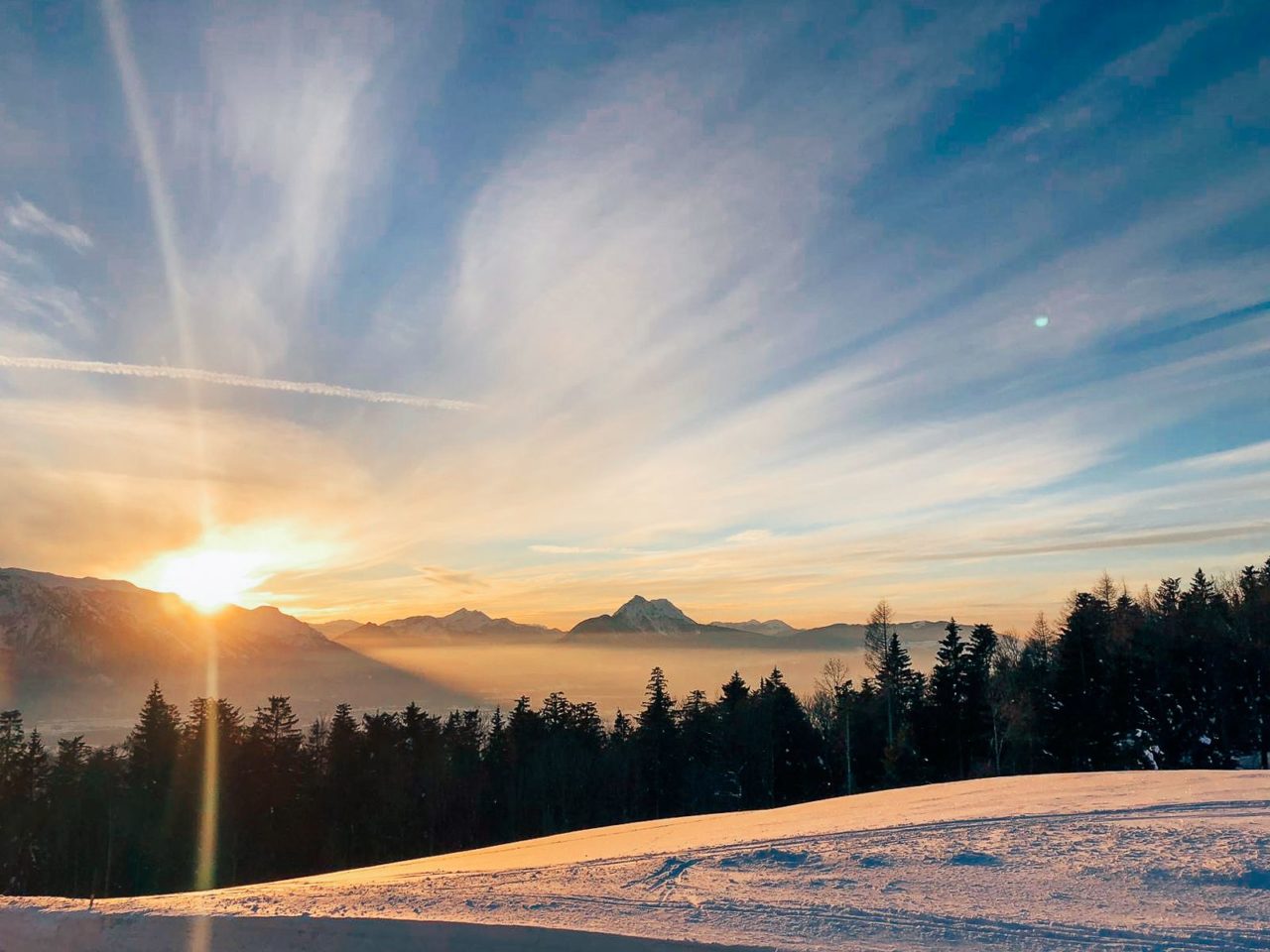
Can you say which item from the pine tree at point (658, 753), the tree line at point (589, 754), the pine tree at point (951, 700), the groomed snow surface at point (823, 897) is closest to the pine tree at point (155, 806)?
the tree line at point (589, 754)

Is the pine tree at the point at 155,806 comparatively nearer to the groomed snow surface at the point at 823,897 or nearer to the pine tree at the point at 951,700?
the groomed snow surface at the point at 823,897

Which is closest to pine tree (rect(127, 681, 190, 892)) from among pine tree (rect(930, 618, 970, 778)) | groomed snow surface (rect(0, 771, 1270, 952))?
groomed snow surface (rect(0, 771, 1270, 952))

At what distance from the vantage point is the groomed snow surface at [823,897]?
191 inches

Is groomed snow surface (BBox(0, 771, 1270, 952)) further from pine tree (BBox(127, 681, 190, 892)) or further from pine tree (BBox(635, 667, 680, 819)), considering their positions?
pine tree (BBox(635, 667, 680, 819))

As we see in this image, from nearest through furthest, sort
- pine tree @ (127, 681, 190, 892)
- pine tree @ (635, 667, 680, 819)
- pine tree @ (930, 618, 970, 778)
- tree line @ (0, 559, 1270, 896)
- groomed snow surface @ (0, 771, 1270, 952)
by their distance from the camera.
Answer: groomed snow surface @ (0, 771, 1270, 952) < tree line @ (0, 559, 1270, 896) < pine tree @ (127, 681, 190, 892) < pine tree @ (930, 618, 970, 778) < pine tree @ (635, 667, 680, 819)

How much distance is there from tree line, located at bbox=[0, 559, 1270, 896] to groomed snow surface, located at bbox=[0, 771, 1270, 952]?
114ft

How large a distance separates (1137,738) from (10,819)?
55.4 meters

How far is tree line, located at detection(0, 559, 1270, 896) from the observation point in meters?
37.3

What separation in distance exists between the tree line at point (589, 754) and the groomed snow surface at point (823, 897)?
3472 cm

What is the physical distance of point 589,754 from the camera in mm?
48156

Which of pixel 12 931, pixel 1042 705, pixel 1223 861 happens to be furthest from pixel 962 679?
pixel 12 931

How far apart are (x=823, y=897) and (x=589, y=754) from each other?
4503 centimetres

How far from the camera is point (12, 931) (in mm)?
6113

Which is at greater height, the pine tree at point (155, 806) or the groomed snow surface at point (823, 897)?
the groomed snow surface at point (823, 897)
